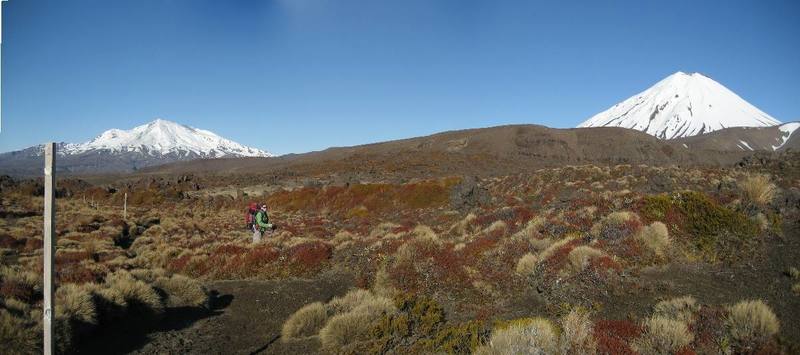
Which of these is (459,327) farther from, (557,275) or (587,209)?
(587,209)

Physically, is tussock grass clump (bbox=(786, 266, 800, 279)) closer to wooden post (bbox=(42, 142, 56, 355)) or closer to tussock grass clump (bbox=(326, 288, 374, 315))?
tussock grass clump (bbox=(326, 288, 374, 315))

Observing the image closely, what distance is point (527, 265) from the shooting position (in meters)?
9.70

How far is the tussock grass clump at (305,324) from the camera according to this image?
307 inches

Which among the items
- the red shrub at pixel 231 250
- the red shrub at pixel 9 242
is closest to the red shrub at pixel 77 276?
the red shrub at pixel 231 250

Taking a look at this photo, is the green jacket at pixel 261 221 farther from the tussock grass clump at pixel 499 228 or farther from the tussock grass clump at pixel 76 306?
the tussock grass clump at pixel 76 306

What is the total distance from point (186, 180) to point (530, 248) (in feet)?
223

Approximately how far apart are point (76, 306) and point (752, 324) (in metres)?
9.85

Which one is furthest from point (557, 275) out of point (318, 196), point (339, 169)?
point (339, 169)

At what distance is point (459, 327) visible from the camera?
265 inches

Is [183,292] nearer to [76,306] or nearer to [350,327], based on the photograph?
[76,306]

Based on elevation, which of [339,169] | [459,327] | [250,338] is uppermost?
[339,169]

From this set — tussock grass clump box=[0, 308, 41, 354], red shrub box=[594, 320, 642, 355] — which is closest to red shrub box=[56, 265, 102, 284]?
tussock grass clump box=[0, 308, 41, 354]

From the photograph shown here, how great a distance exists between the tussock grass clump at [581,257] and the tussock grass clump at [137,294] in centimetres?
824

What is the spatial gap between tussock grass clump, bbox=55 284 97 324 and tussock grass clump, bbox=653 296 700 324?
28.8ft
